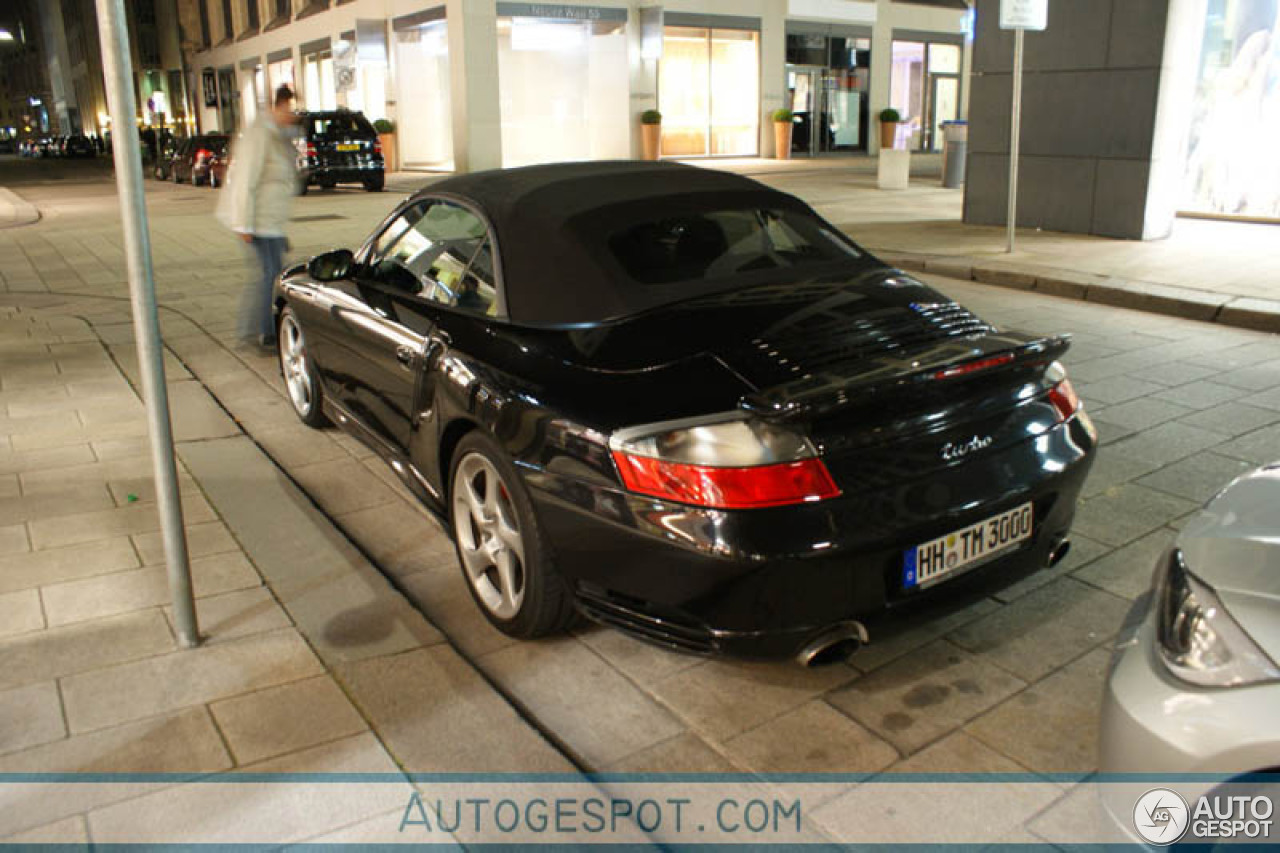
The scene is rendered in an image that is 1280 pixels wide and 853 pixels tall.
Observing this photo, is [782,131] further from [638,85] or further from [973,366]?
[973,366]

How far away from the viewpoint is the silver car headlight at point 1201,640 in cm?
184

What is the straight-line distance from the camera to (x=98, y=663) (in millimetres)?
3309

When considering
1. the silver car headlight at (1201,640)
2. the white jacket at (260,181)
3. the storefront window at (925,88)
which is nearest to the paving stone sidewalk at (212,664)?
the silver car headlight at (1201,640)

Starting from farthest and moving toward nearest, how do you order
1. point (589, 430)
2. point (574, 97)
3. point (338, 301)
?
point (574, 97)
point (338, 301)
point (589, 430)

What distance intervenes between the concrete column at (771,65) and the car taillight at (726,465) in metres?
31.3

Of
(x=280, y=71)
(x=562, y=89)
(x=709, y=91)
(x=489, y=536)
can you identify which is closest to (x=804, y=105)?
(x=709, y=91)

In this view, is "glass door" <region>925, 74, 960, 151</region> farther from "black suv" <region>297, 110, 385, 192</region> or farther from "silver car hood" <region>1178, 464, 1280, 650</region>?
"silver car hood" <region>1178, 464, 1280, 650</region>

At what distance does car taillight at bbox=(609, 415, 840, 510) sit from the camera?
2.70m

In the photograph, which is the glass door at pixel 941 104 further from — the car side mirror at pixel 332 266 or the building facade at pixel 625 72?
the car side mirror at pixel 332 266

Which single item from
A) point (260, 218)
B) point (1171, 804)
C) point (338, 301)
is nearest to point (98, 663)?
point (338, 301)

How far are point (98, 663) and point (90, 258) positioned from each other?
1227 centimetres

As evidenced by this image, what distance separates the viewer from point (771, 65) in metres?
32.2

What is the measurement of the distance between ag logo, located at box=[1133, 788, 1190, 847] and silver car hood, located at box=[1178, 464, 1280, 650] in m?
0.32

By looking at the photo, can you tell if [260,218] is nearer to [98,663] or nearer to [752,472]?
[98,663]
